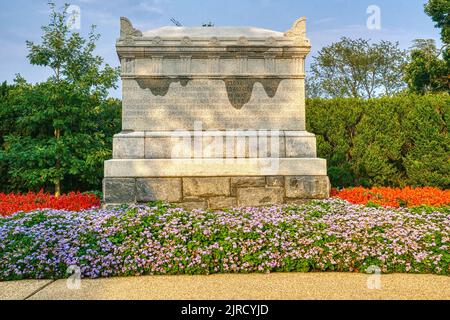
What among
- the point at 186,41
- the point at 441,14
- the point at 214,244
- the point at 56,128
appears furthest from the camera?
the point at 441,14

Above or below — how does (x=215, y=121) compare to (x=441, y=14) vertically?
below

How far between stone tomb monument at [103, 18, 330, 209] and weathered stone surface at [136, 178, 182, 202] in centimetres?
2

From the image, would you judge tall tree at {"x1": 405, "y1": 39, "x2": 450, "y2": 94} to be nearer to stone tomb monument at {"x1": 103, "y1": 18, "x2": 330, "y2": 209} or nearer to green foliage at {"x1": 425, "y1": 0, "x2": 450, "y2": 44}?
green foliage at {"x1": 425, "y1": 0, "x2": 450, "y2": 44}

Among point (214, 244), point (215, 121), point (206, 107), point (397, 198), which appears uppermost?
point (206, 107)

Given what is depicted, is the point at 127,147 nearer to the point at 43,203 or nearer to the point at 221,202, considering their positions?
the point at 221,202

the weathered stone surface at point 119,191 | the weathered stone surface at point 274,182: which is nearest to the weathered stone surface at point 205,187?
the weathered stone surface at point 274,182

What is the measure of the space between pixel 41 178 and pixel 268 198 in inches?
202

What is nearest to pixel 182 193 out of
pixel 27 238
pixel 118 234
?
pixel 118 234

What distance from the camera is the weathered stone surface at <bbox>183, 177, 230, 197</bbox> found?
611cm

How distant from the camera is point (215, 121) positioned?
6.49 m

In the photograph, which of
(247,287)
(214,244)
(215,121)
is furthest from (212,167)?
(247,287)

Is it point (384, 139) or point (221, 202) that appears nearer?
point (221, 202)

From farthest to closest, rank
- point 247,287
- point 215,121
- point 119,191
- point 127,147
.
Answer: point 215,121
point 127,147
point 119,191
point 247,287

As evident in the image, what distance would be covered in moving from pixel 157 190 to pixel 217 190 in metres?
0.92
